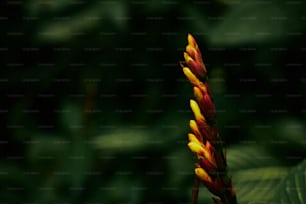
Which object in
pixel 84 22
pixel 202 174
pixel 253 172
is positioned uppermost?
pixel 202 174

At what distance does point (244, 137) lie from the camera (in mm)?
1508

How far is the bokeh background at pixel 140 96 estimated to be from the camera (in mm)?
1456

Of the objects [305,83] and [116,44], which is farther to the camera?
[116,44]

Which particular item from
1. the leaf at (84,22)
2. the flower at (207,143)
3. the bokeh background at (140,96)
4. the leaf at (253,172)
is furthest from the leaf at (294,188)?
the leaf at (84,22)

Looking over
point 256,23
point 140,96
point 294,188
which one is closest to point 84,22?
point 140,96

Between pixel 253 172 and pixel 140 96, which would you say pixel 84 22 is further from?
pixel 253 172

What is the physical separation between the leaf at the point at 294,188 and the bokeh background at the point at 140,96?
1.83 feet

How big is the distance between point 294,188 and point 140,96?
0.82 meters

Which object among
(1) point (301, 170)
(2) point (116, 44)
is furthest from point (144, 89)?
(1) point (301, 170)

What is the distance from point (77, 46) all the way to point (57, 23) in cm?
7

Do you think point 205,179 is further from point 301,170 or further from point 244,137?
point 244,137

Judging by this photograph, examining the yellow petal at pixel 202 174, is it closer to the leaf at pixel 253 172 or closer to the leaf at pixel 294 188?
the leaf at pixel 294 188

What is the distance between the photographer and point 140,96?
5.19 feet

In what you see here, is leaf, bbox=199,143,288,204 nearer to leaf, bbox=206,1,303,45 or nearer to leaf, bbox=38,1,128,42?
leaf, bbox=206,1,303,45
